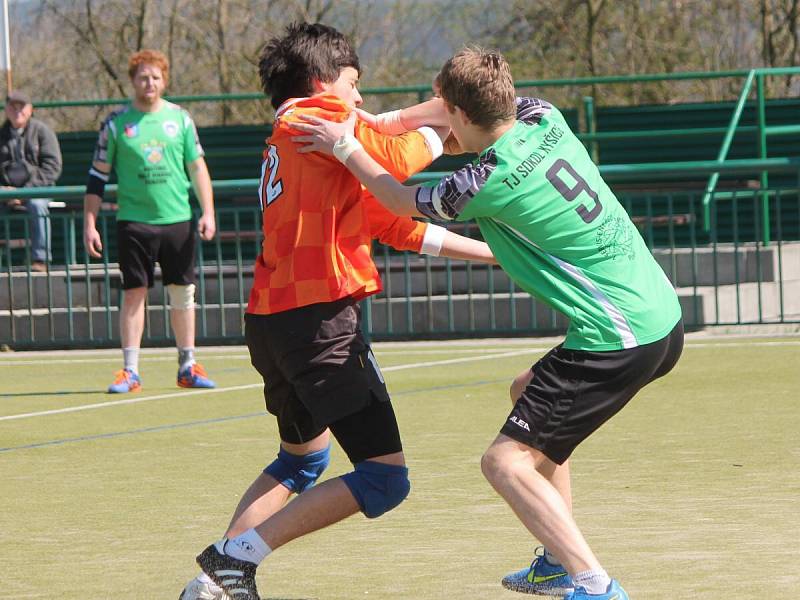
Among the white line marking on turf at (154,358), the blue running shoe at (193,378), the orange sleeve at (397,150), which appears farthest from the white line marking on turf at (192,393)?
the orange sleeve at (397,150)

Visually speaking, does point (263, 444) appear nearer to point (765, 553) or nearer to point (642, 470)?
point (642, 470)

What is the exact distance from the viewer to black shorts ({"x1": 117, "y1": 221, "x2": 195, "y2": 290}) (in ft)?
32.3

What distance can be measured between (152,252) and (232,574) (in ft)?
18.9

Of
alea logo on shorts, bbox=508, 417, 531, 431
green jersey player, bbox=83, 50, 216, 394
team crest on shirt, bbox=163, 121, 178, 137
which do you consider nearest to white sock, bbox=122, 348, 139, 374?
green jersey player, bbox=83, 50, 216, 394

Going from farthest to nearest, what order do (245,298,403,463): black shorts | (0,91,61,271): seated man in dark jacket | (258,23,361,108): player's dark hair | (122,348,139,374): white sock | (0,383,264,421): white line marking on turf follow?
(0,91,61,271): seated man in dark jacket, (122,348,139,374): white sock, (0,383,264,421): white line marking on turf, (258,23,361,108): player's dark hair, (245,298,403,463): black shorts

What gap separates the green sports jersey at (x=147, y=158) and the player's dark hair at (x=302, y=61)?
5260mm

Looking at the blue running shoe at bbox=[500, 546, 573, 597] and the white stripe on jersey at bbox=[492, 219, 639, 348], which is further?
the blue running shoe at bbox=[500, 546, 573, 597]

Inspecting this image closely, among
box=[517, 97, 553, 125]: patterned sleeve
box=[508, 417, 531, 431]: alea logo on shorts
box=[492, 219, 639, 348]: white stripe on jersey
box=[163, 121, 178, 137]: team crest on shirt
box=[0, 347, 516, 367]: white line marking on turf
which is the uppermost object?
box=[163, 121, 178, 137]: team crest on shirt

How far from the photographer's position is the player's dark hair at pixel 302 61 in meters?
4.64

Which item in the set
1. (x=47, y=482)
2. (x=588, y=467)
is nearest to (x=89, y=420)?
(x=47, y=482)

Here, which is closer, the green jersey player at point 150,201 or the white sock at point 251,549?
the white sock at point 251,549

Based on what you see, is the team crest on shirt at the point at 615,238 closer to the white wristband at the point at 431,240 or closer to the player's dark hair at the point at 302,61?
the white wristband at the point at 431,240

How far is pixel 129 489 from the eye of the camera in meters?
6.50

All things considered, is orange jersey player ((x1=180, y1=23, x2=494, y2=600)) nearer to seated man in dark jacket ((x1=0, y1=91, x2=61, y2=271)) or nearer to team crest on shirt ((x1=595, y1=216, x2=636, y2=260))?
team crest on shirt ((x1=595, y1=216, x2=636, y2=260))
